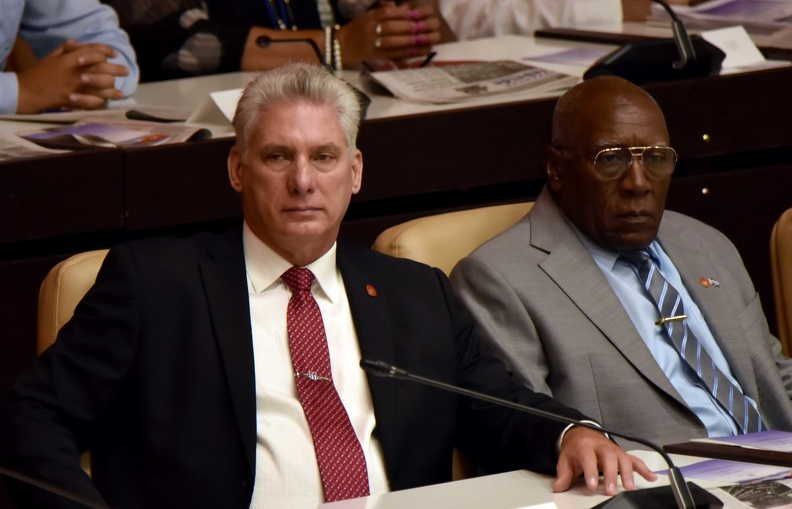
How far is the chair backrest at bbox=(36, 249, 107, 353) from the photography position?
7.87 feet

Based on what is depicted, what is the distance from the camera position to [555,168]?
2.82 meters

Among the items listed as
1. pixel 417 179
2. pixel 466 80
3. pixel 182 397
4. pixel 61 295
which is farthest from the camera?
pixel 466 80

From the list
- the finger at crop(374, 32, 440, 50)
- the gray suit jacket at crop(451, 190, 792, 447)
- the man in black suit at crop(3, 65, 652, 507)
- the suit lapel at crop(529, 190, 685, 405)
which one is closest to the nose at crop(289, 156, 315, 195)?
the man in black suit at crop(3, 65, 652, 507)

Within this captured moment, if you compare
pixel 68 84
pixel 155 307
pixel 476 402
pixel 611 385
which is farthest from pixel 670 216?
pixel 68 84

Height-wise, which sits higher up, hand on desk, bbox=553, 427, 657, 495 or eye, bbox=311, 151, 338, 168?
eye, bbox=311, 151, 338, 168

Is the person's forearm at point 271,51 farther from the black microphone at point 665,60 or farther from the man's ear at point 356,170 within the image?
the man's ear at point 356,170

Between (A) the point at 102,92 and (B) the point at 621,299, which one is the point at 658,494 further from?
(A) the point at 102,92

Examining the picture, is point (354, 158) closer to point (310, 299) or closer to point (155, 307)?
point (310, 299)

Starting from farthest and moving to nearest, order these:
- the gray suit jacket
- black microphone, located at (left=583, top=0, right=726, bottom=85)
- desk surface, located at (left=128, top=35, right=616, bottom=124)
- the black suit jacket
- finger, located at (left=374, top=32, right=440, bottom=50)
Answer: finger, located at (left=374, top=32, right=440, bottom=50), black microphone, located at (left=583, top=0, right=726, bottom=85), desk surface, located at (left=128, top=35, right=616, bottom=124), the gray suit jacket, the black suit jacket

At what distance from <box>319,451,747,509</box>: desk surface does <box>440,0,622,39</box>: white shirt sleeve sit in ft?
9.64

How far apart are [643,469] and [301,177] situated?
2.49 ft

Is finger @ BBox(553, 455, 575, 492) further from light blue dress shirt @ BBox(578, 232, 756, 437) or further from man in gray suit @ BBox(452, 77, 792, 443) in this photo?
light blue dress shirt @ BBox(578, 232, 756, 437)

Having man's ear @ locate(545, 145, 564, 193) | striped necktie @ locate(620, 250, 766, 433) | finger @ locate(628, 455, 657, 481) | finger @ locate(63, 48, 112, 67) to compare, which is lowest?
striped necktie @ locate(620, 250, 766, 433)

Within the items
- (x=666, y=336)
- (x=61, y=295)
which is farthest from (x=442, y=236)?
(x=61, y=295)
